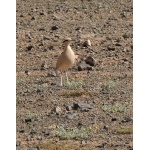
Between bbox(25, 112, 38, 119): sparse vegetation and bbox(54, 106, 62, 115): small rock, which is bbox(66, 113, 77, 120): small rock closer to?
bbox(54, 106, 62, 115): small rock

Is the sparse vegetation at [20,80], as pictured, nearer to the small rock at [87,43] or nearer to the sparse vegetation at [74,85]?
the sparse vegetation at [74,85]

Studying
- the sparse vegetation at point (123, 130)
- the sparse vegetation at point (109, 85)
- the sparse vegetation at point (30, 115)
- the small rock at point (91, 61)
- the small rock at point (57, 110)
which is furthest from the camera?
the small rock at point (91, 61)

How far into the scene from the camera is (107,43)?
14008 millimetres

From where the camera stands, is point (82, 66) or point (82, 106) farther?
point (82, 66)

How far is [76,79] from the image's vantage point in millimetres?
11367

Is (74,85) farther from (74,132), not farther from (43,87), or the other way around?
(74,132)

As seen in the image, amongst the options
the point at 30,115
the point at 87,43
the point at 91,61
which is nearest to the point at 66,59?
the point at 91,61

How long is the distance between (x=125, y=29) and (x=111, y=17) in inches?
53.3

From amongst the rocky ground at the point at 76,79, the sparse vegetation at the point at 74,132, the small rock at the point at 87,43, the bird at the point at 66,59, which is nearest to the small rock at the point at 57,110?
the rocky ground at the point at 76,79

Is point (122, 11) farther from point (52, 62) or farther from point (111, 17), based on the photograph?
point (52, 62)

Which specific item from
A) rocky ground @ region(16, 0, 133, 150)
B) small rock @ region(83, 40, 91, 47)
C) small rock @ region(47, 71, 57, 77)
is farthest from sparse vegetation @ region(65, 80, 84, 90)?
small rock @ region(83, 40, 91, 47)

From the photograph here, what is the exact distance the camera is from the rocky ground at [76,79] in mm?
8820

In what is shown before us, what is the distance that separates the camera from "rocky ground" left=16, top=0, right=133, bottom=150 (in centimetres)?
882

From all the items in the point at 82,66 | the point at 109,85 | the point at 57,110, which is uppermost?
the point at 82,66
